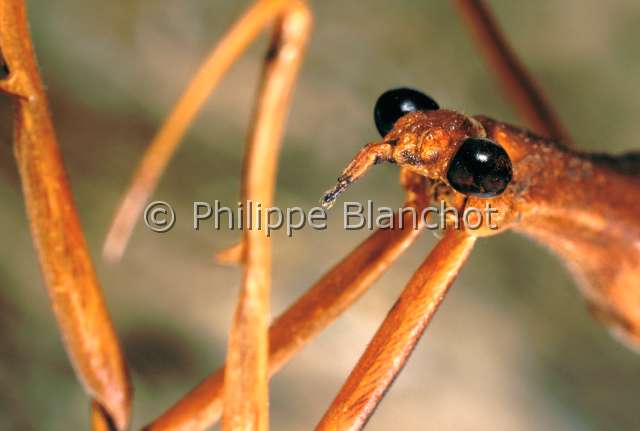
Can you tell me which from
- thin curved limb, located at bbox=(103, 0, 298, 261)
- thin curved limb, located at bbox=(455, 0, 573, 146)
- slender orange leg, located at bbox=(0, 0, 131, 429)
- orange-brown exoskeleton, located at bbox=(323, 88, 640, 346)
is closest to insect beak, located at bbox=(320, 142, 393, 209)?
orange-brown exoskeleton, located at bbox=(323, 88, 640, 346)

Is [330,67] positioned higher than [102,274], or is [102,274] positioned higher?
[330,67]

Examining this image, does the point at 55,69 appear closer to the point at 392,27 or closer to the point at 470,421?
the point at 392,27

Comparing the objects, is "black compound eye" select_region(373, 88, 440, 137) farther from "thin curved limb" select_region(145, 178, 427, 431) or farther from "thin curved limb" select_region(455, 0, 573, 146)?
"thin curved limb" select_region(455, 0, 573, 146)

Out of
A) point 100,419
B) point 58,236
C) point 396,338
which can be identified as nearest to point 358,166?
point 396,338

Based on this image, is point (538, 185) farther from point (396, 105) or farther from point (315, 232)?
point (315, 232)

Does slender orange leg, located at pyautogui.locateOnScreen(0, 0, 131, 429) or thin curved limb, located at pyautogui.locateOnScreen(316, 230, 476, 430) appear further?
thin curved limb, located at pyautogui.locateOnScreen(316, 230, 476, 430)

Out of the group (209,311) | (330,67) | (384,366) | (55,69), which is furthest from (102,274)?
(384,366)

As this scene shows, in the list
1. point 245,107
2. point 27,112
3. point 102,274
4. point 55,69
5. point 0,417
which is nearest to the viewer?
point 27,112
